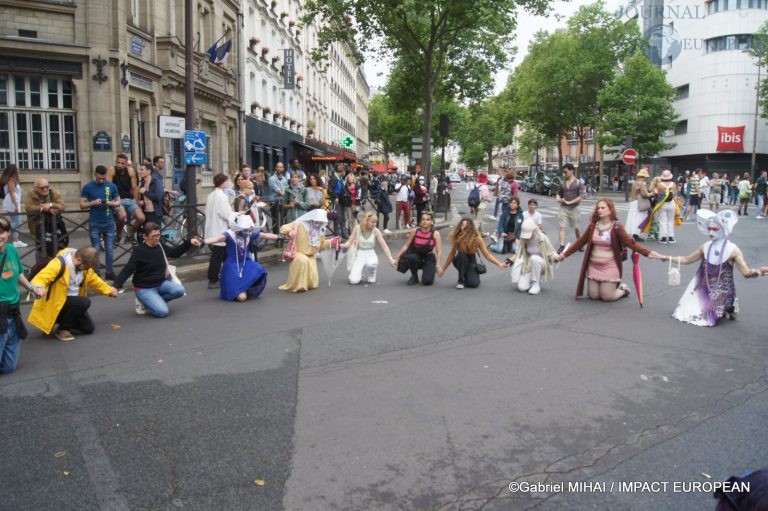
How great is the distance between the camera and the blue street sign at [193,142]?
12.8 meters

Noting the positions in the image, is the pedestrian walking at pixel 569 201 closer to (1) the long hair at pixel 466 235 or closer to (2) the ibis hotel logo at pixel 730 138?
(1) the long hair at pixel 466 235

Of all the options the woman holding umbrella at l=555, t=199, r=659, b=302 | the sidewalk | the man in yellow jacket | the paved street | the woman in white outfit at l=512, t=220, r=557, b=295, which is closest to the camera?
the paved street

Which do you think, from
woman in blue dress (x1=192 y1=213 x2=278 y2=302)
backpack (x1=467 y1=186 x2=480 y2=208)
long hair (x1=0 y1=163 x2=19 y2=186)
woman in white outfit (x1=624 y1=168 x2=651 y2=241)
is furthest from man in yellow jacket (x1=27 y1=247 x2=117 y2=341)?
backpack (x1=467 y1=186 x2=480 y2=208)

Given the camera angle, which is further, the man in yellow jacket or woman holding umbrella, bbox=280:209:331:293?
woman holding umbrella, bbox=280:209:331:293

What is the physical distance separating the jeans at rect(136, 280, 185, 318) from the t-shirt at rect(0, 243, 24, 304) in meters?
2.11

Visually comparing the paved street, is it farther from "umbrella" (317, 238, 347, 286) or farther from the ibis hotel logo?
the ibis hotel logo

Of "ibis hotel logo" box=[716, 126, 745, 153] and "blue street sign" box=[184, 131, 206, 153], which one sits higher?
"ibis hotel logo" box=[716, 126, 745, 153]

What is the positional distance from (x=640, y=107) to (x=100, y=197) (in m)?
48.3

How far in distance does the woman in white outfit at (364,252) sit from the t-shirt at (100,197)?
3.76 m

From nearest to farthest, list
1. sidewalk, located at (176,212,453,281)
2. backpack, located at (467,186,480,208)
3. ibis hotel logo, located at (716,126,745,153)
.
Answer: sidewalk, located at (176,212,453,281)
backpack, located at (467,186,480,208)
ibis hotel logo, located at (716,126,745,153)

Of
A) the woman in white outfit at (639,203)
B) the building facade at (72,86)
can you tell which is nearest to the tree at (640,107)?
the woman in white outfit at (639,203)

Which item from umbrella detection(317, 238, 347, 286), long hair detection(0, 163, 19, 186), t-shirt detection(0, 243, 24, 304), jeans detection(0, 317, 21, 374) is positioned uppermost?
long hair detection(0, 163, 19, 186)

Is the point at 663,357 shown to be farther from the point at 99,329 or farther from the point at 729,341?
the point at 99,329

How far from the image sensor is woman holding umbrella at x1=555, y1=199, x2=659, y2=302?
9.18 meters
